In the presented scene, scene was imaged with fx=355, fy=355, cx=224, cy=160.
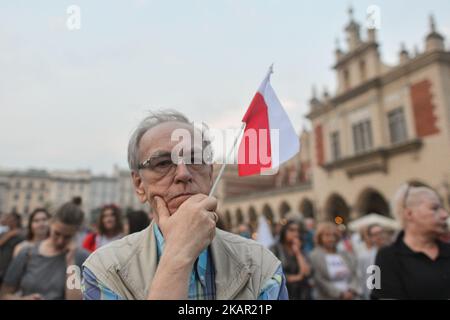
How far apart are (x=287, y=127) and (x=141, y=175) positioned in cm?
48

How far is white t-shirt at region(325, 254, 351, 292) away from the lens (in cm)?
363

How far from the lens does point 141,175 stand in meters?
1.07

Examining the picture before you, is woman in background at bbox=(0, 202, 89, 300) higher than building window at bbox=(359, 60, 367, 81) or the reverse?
the reverse

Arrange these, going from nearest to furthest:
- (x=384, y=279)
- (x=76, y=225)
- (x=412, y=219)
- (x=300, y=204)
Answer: (x=384, y=279), (x=412, y=219), (x=76, y=225), (x=300, y=204)

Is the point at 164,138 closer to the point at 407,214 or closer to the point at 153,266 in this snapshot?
the point at 153,266

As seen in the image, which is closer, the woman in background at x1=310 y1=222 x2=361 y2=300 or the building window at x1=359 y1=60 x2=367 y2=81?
the woman in background at x1=310 y1=222 x2=361 y2=300

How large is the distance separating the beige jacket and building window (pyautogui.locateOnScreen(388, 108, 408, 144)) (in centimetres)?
1543

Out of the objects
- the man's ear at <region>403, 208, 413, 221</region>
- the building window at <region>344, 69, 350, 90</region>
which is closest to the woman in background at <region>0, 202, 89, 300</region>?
the man's ear at <region>403, 208, 413, 221</region>

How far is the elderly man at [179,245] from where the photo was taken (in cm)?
83

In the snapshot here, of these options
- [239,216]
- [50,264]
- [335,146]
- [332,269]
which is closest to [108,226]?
[50,264]

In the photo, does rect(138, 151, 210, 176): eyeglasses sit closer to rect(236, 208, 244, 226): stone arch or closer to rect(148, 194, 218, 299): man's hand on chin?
rect(148, 194, 218, 299): man's hand on chin

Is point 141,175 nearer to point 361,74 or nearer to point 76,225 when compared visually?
point 76,225

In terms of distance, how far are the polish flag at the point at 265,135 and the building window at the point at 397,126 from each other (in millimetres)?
15277
